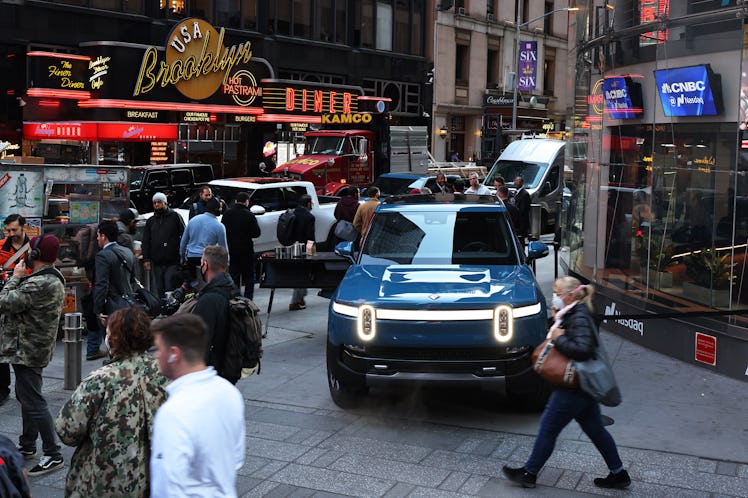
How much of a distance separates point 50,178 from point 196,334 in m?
9.26

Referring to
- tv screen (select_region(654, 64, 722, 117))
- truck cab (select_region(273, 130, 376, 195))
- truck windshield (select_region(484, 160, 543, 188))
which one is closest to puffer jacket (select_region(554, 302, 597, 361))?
tv screen (select_region(654, 64, 722, 117))

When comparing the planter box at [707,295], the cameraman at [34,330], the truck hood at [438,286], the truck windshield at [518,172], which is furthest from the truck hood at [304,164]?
the cameraman at [34,330]

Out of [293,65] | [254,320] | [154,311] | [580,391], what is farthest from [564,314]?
[293,65]

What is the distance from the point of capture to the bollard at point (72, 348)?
364 inches

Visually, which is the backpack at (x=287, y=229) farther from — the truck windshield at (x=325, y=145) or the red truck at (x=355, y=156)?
the truck windshield at (x=325, y=145)

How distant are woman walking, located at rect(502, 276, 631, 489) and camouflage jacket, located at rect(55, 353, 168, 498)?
3.07 metres

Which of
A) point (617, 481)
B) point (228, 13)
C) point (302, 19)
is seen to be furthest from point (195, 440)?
point (302, 19)

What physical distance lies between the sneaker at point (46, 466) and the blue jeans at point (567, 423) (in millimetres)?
3471

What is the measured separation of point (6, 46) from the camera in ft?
98.5

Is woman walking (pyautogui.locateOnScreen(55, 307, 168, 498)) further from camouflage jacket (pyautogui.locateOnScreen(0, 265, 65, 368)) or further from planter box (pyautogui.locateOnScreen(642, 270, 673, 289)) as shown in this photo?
planter box (pyautogui.locateOnScreen(642, 270, 673, 289))

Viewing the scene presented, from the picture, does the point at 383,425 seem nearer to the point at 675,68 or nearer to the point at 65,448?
the point at 65,448

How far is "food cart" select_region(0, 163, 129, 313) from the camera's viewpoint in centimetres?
1215

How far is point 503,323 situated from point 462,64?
45645 millimetres

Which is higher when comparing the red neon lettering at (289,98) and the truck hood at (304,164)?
the red neon lettering at (289,98)
